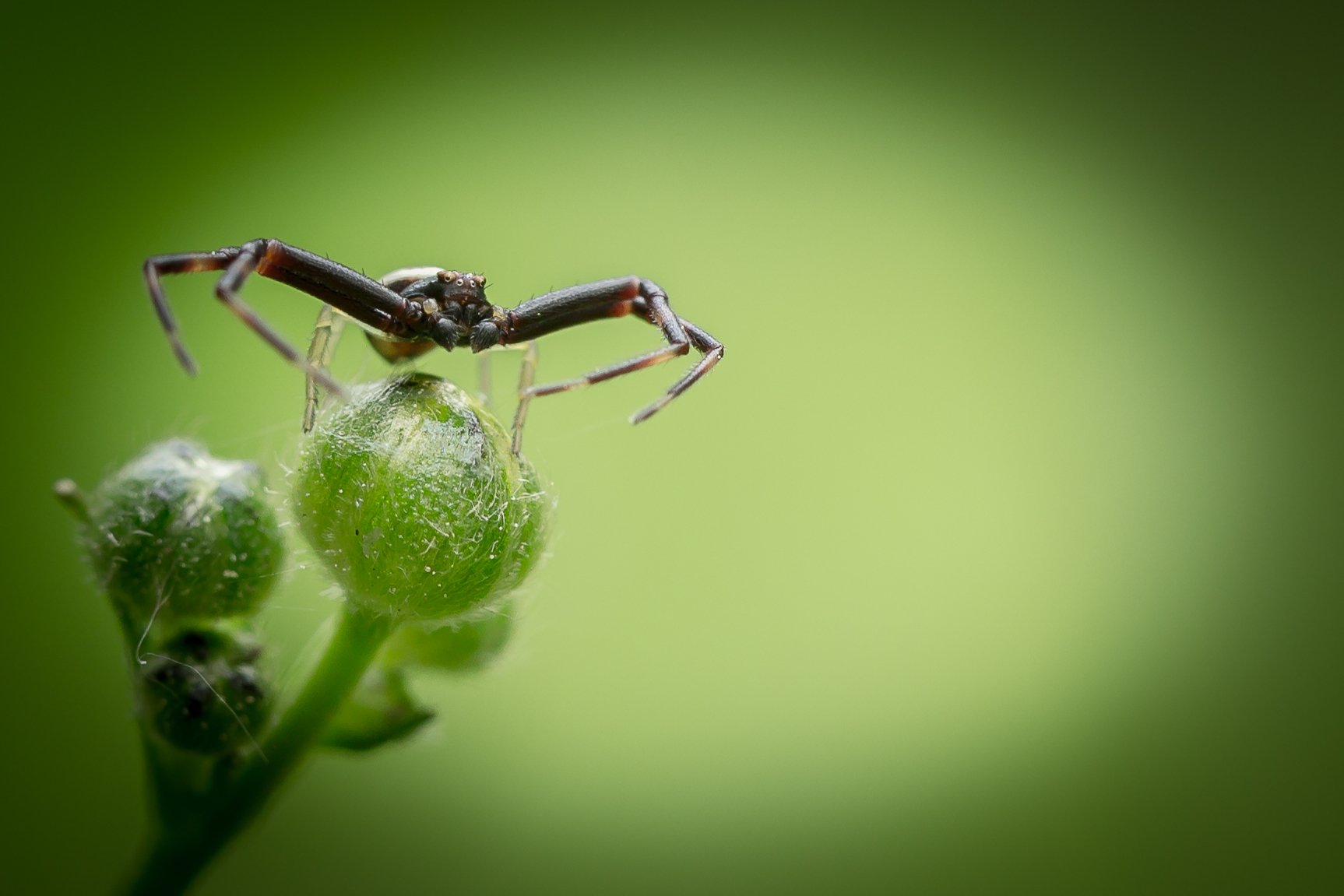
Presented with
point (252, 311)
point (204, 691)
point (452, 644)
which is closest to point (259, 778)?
point (204, 691)

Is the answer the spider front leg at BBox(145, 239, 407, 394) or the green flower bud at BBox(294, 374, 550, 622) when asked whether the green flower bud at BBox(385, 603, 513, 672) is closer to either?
the green flower bud at BBox(294, 374, 550, 622)

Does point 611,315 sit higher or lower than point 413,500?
higher

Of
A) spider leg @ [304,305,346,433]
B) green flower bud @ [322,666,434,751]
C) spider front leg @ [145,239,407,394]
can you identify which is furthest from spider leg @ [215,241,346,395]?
green flower bud @ [322,666,434,751]

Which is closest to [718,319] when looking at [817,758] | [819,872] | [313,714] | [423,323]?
[817,758]

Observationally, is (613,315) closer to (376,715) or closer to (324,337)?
(324,337)

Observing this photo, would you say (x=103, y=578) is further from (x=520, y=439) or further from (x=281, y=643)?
(x=520, y=439)

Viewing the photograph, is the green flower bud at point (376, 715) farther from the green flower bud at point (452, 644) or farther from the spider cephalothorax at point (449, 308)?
the spider cephalothorax at point (449, 308)
